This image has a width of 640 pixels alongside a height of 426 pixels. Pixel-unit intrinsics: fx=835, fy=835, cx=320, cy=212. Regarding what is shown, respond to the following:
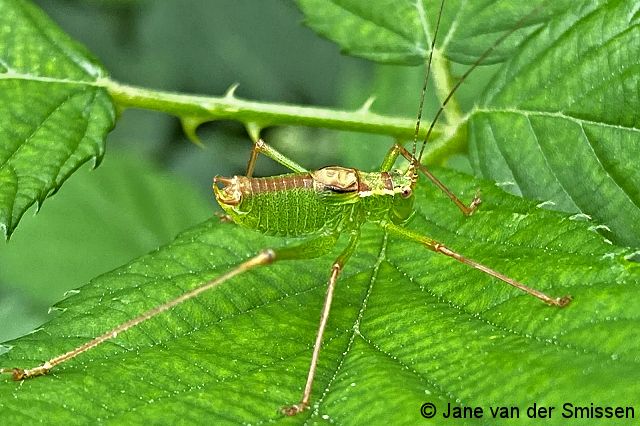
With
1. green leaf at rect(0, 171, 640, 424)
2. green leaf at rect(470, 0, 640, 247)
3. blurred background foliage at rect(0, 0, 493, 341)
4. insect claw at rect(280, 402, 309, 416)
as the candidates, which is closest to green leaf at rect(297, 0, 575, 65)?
green leaf at rect(470, 0, 640, 247)

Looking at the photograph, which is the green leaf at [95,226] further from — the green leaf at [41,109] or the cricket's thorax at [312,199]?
the cricket's thorax at [312,199]

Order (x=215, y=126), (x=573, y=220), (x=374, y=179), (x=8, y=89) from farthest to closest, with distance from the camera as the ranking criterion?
(x=215, y=126) < (x=374, y=179) < (x=8, y=89) < (x=573, y=220)

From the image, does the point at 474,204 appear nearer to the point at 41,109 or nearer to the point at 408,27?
the point at 408,27

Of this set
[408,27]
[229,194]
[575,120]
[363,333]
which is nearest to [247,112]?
[229,194]

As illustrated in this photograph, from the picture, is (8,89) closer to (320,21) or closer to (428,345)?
(320,21)

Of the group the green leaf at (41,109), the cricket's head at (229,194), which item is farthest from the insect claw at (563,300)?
the green leaf at (41,109)

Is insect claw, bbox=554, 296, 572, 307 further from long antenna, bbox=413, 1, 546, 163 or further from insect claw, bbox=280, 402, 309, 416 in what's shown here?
long antenna, bbox=413, 1, 546, 163

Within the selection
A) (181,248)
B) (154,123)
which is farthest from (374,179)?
(154,123)
